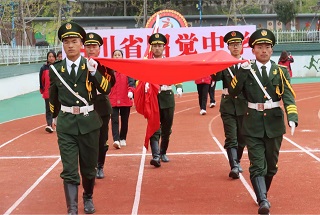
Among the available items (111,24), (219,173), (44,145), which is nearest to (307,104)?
(44,145)

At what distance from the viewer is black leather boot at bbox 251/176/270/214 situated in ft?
19.9

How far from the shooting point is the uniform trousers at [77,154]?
600 cm

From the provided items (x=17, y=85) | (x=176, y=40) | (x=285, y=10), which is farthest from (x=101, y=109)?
(x=285, y=10)

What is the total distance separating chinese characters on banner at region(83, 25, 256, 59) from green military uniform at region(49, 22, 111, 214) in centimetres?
976

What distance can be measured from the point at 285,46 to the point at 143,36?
1970cm

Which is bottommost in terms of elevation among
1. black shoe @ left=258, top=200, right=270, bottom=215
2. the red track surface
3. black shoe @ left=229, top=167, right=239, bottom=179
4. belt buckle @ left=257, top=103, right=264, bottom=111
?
the red track surface

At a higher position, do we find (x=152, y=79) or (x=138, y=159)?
(x=152, y=79)

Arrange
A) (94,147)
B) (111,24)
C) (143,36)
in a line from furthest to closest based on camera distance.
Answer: (111,24) < (143,36) < (94,147)

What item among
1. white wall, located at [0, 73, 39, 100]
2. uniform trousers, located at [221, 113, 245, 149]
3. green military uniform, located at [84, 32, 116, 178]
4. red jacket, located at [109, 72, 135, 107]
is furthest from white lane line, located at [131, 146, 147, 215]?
white wall, located at [0, 73, 39, 100]

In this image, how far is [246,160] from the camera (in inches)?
372

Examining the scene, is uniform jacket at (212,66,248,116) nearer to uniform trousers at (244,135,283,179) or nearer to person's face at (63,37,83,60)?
uniform trousers at (244,135,283,179)

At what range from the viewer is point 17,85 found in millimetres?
25125

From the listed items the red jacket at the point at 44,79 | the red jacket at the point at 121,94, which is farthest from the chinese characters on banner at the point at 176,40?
the red jacket at the point at 121,94

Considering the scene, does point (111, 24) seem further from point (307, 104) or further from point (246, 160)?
point (246, 160)
